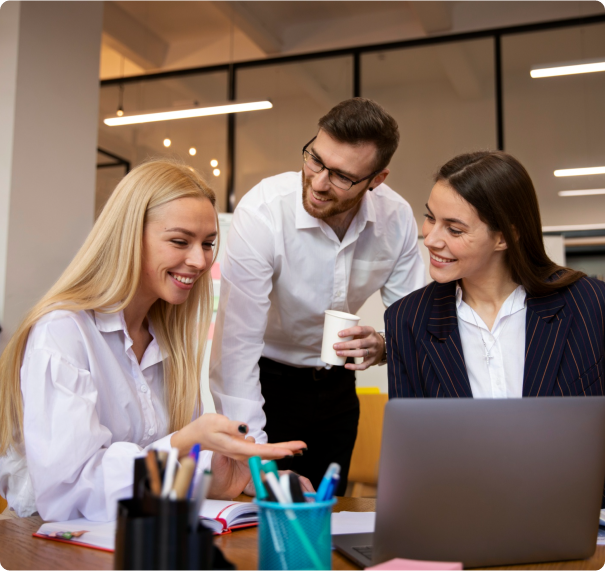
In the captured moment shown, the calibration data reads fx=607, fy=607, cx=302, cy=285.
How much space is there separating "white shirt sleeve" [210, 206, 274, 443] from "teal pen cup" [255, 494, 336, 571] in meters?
0.98

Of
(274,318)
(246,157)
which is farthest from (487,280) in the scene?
(246,157)

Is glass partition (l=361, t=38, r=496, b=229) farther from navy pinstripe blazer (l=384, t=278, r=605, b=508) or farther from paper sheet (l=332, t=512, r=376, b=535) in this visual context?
paper sheet (l=332, t=512, r=376, b=535)

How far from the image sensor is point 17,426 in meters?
1.29

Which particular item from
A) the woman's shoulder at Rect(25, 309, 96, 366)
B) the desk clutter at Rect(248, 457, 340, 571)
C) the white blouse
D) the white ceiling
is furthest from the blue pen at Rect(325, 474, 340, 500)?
the white ceiling

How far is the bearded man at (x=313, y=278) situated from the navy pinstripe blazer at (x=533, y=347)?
0.14m

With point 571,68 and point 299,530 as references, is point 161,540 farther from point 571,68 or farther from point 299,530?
point 571,68

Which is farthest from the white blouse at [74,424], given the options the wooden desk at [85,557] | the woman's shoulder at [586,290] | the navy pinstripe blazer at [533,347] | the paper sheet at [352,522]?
the woman's shoulder at [586,290]

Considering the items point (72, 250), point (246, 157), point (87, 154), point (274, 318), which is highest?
point (246, 157)

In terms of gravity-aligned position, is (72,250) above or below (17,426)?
above

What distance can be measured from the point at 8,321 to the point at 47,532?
2488 millimetres

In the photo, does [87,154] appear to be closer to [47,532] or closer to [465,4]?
[47,532]

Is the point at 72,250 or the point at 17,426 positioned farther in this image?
the point at 72,250

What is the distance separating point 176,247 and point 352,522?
0.73 m

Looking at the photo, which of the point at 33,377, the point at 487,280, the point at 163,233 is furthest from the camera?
the point at 487,280
